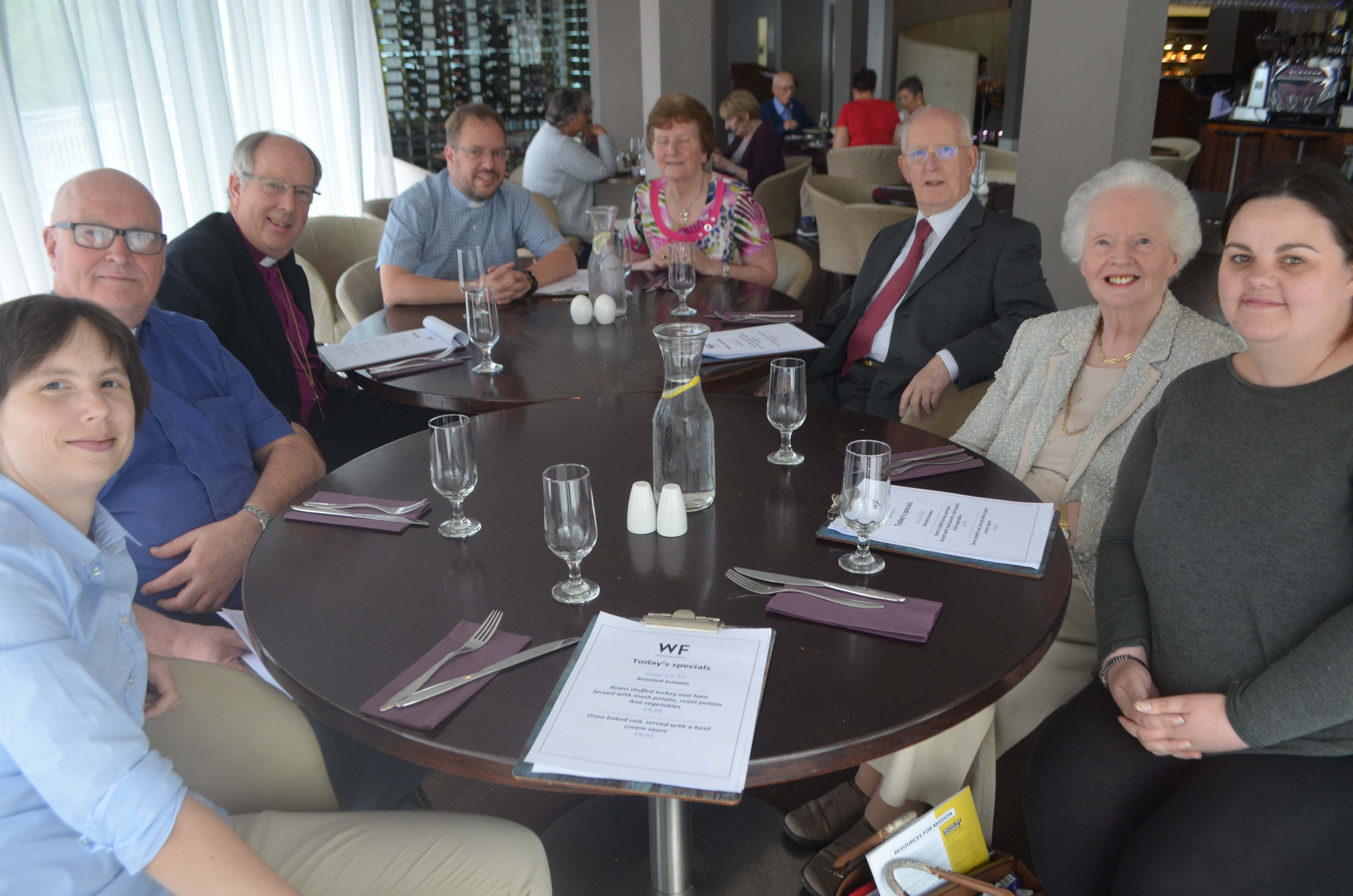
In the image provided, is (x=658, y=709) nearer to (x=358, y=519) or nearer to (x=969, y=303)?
(x=358, y=519)

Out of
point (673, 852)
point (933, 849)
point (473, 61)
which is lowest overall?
point (673, 852)

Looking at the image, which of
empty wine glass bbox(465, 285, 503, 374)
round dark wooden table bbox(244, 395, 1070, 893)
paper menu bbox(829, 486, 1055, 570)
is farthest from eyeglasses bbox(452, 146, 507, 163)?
paper menu bbox(829, 486, 1055, 570)

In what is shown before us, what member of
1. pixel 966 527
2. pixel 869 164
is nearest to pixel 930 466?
pixel 966 527

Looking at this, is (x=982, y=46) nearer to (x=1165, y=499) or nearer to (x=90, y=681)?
(x=1165, y=499)

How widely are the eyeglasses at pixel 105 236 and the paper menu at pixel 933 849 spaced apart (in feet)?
5.74

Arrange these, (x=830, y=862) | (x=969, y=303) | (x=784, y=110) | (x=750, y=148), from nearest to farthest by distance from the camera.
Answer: (x=830, y=862)
(x=969, y=303)
(x=750, y=148)
(x=784, y=110)

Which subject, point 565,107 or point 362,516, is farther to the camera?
point 565,107

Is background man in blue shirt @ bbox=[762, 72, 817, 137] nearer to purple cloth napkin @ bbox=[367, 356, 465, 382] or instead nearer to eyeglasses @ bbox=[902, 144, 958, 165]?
eyeglasses @ bbox=[902, 144, 958, 165]

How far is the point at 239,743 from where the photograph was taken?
1.36 m

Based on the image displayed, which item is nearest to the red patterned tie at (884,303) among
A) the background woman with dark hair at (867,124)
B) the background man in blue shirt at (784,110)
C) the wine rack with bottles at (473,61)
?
the wine rack with bottles at (473,61)

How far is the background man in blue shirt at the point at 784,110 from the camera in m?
10.1

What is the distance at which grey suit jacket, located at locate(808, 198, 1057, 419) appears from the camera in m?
2.53

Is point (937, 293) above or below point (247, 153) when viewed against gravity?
below

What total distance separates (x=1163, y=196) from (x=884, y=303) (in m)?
0.93
